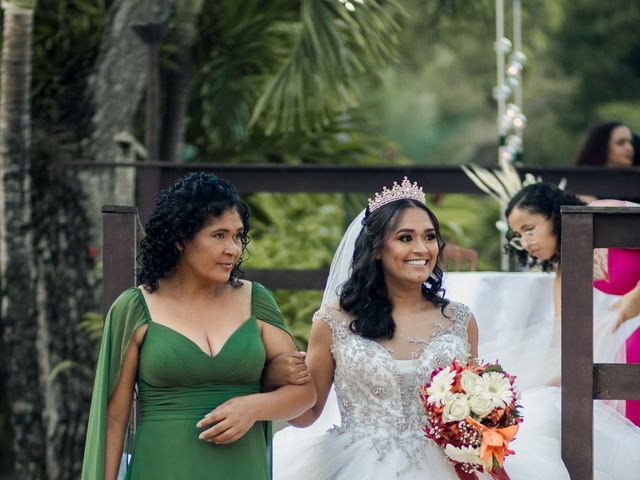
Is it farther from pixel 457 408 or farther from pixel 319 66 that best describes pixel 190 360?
pixel 319 66

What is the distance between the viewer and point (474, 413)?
445 cm

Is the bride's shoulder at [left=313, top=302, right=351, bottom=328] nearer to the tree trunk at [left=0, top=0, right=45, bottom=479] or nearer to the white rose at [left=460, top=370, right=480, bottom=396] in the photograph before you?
the white rose at [left=460, top=370, right=480, bottom=396]

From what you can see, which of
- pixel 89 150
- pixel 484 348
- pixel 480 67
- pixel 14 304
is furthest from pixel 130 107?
pixel 480 67

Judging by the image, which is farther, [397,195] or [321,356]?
[397,195]

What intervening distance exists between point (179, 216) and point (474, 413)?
3.92ft

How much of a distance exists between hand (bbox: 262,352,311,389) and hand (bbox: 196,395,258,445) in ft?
0.47

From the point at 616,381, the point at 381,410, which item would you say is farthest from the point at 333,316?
the point at 616,381

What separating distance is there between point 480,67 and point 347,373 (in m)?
24.6

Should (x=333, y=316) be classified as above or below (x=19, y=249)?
below

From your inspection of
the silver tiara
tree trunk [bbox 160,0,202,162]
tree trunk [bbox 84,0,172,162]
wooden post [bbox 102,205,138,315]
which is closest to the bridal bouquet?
the silver tiara

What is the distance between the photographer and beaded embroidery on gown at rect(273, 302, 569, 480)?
15.7 ft

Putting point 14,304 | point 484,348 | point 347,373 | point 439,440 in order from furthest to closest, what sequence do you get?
1. point 14,304
2. point 484,348
3. point 347,373
4. point 439,440

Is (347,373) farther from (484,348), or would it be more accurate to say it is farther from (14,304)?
(14,304)

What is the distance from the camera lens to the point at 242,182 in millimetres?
8406
